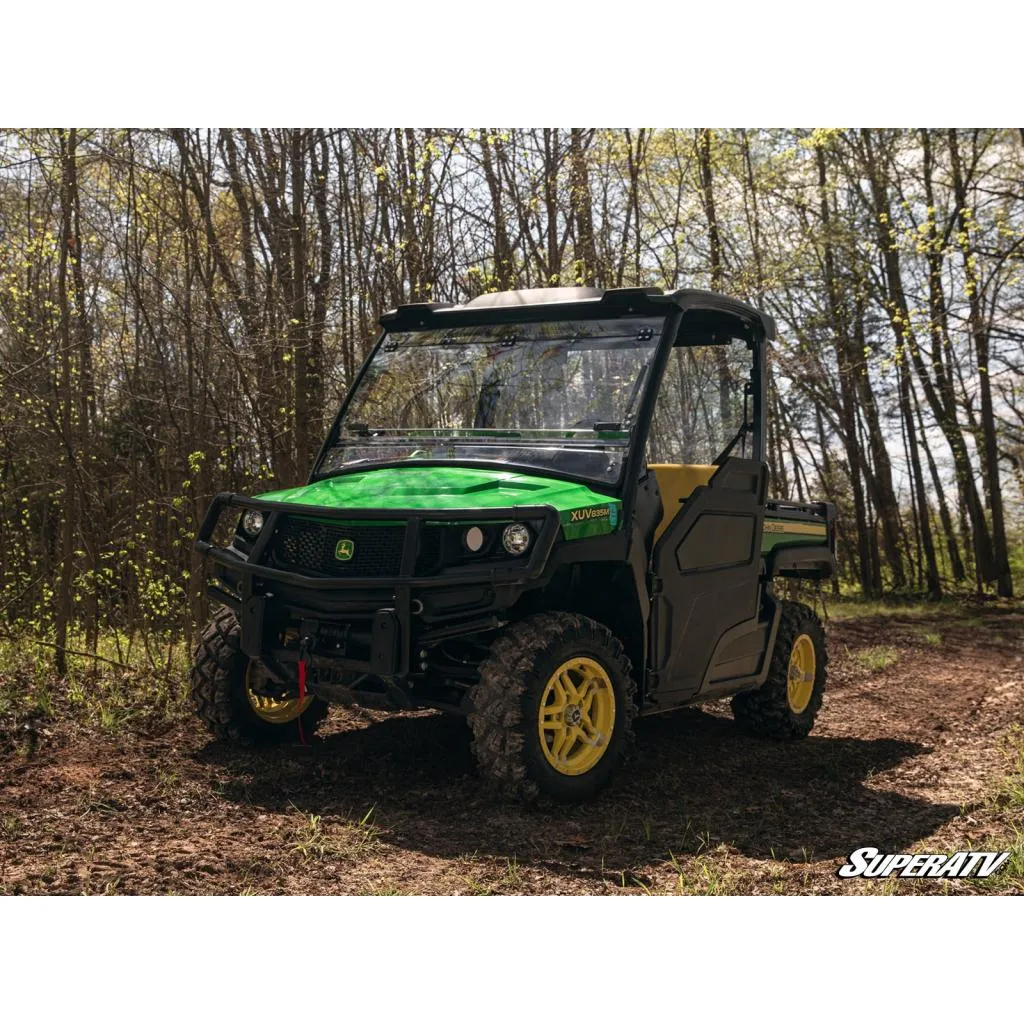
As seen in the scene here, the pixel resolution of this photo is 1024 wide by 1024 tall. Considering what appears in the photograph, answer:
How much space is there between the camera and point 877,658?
35.3ft

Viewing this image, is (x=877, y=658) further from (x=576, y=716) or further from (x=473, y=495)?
(x=473, y=495)

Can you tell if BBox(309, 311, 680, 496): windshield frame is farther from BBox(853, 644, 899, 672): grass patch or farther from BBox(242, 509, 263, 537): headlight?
BBox(853, 644, 899, 672): grass patch

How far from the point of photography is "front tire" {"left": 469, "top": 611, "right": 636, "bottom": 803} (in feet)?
16.4

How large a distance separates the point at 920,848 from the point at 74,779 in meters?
3.66

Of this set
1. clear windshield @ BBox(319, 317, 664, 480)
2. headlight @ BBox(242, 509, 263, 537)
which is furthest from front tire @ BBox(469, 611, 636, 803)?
headlight @ BBox(242, 509, 263, 537)

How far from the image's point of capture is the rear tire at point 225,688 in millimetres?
6078

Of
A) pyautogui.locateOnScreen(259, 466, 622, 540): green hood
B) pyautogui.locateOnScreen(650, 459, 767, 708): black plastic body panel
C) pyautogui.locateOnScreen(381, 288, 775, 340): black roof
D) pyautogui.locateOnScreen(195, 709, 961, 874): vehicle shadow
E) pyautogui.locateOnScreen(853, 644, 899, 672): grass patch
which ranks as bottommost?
pyautogui.locateOnScreen(853, 644, 899, 672): grass patch

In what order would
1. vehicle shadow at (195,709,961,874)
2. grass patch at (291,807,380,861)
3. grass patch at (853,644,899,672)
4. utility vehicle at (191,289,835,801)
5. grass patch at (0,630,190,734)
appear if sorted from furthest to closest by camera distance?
grass patch at (853,644,899,672), grass patch at (0,630,190,734), utility vehicle at (191,289,835,801), vehicle shadow at (195,709,961,874), grass patch at (291,807,380,861)

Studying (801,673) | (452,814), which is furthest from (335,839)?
(801,673)

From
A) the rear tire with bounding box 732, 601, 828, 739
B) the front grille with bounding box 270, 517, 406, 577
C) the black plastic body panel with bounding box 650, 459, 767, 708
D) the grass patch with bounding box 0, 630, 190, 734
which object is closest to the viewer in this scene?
the front grille with bounding box 270, 517, 406, 577

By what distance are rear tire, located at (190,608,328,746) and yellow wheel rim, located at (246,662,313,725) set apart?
0.06 feet

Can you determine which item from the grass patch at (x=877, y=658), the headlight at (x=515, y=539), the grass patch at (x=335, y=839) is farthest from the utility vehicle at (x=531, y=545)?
the grass patch at (x=877, y=658)

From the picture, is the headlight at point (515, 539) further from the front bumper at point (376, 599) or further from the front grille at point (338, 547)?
the front grille at point (338, 547)

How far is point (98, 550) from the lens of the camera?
9.35 metres
